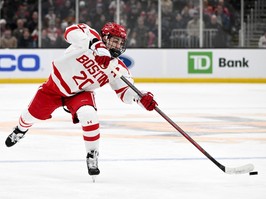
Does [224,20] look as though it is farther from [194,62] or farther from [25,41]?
[25,41]

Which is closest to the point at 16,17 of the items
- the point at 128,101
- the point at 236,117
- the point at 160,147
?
the point at 236,117

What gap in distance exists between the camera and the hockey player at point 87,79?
4559 mm

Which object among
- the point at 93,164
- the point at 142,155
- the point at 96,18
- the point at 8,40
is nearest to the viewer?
the point at 93,164

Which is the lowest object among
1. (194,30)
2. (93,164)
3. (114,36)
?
(194,30)

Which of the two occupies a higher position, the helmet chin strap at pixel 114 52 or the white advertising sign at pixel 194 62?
the helmet chin strap at pixel 114 52

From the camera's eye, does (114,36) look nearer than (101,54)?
No

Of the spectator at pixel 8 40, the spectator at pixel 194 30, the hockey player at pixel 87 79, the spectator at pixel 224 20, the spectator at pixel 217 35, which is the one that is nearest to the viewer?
the hockey player at pixel 87 79

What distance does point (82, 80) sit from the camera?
471 cm

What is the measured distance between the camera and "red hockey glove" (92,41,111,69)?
4.46m

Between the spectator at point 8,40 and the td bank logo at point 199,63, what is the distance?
2892 millimetres

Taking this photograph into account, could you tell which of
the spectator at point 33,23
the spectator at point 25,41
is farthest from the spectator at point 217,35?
the spectator at point 25,41

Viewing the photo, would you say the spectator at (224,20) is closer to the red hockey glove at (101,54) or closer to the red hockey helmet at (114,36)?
the red hockey helmet at (114,36)

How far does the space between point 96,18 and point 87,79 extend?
9286mm

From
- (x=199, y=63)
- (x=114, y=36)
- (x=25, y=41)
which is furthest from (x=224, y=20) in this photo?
(x=114, y=36)
